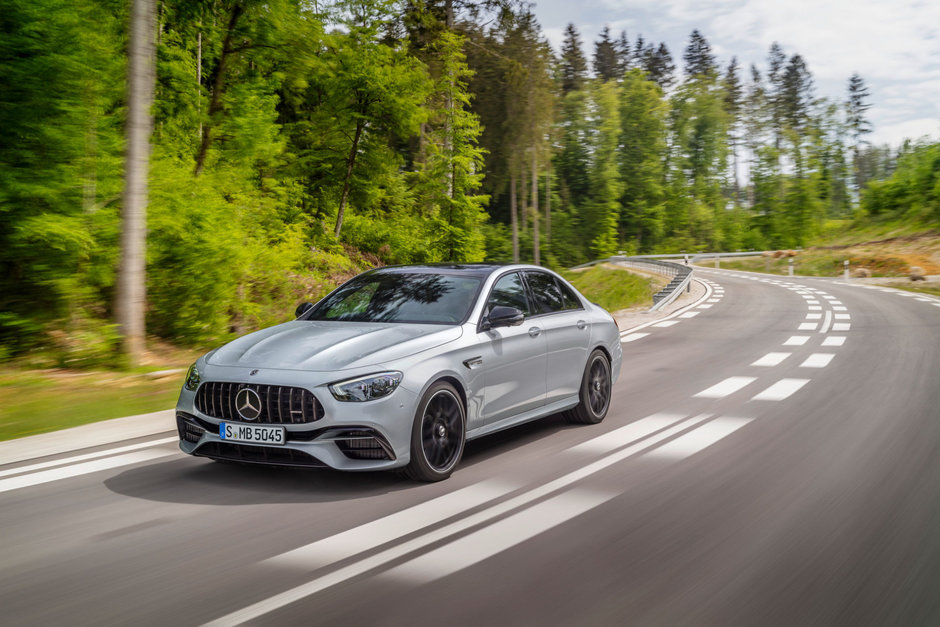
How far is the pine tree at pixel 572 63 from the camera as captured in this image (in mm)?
86688

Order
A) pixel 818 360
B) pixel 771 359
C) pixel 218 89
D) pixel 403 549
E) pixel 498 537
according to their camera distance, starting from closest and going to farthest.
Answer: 1. pixel 403 549
2. pixel 498 537
3. pixel 818 360
4. pixel 771 359
5. pixel 218 89

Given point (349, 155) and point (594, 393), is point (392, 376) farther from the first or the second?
point (349, 155)

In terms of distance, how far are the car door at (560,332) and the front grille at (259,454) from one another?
2.49 metres

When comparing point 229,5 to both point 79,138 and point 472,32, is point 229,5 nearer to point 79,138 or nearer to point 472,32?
point 79,138

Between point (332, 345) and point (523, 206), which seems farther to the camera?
point (523, 206)

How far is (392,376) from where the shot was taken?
5.34 metres

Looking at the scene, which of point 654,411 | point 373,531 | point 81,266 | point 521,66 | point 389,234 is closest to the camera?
point 373,531

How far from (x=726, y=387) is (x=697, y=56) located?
96.3 metres

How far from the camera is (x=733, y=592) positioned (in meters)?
3.71

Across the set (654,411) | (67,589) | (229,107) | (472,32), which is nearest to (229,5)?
(229,107)

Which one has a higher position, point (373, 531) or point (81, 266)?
point (81, 266)

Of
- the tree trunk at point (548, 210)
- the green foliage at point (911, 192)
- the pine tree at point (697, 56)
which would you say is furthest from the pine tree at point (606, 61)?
the green foliage at point (911, 192)

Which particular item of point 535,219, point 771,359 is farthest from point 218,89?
point 535,219

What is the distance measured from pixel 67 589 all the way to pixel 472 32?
42.8m
